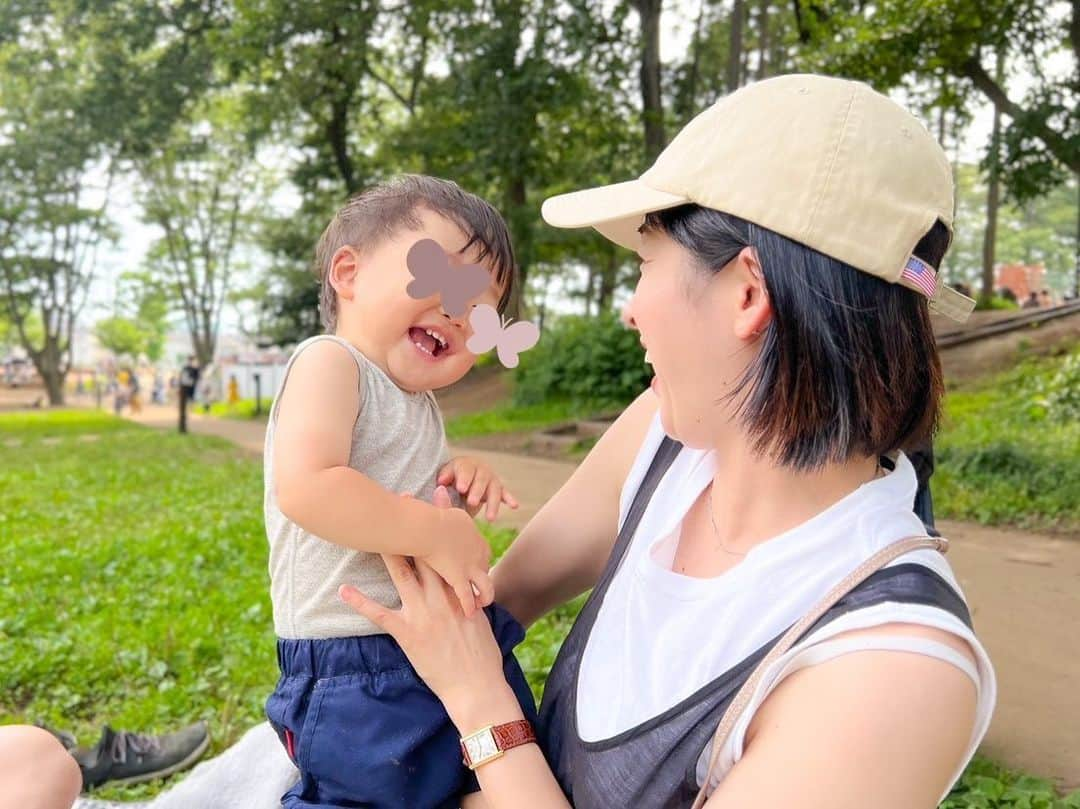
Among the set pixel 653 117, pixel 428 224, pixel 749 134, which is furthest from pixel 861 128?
pixel 653 117

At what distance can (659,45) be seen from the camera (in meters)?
12.7

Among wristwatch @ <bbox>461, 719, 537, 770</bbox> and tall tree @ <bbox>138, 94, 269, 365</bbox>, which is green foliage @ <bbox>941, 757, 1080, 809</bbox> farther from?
tall tree @ <bbox>138, 94, 269, 365</bbox>

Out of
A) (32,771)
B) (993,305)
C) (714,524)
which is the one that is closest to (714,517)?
(714,524)

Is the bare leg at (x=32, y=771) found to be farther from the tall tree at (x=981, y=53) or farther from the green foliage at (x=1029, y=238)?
the green foliage at (x=1029, y=238)

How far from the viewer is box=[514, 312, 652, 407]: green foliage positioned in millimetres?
12328

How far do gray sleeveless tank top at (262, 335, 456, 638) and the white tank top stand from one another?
1.09 ft

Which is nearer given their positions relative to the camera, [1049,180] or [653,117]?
[1049,180]

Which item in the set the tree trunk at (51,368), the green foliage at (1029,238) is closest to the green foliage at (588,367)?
the tree trunk at (51,368)

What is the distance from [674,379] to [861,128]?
0.38m

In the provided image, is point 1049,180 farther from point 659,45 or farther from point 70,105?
point 70,105

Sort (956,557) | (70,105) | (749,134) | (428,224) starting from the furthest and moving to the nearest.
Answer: (70,105) < (956,557) < (428,224) < (749,134)

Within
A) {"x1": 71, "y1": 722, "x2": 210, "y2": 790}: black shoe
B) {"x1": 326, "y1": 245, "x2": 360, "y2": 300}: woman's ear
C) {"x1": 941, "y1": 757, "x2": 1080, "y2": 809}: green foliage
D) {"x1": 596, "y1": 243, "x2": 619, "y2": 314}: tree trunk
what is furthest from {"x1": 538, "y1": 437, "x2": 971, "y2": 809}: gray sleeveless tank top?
{"x1": 596, "y1": 243, "x2": 619, "y2": 314}: tree trunk

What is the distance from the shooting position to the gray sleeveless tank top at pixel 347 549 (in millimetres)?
1349

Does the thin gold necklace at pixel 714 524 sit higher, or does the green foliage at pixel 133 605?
the thin gold necklace at pixel 714 524
